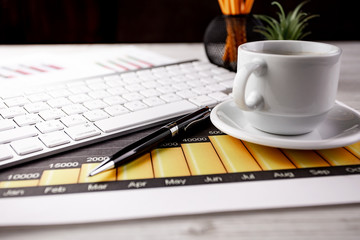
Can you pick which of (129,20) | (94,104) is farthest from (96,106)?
(129,20)

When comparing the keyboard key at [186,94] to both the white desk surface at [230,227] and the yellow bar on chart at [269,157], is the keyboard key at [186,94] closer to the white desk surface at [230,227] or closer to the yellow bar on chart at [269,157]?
the yellow bar on chart at [269,157]

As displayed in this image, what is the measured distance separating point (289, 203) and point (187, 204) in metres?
0.09

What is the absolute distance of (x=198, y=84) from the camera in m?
0.65

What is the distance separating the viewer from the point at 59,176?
358 millimetres

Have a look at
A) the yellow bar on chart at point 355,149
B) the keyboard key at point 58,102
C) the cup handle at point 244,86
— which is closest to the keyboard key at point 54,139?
the keyboard key at point 58,102

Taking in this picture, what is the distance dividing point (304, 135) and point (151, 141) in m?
0.20

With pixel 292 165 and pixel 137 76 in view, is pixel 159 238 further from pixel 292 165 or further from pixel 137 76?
pixel 137 76

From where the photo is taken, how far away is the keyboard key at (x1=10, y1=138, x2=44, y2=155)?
383 millimetres

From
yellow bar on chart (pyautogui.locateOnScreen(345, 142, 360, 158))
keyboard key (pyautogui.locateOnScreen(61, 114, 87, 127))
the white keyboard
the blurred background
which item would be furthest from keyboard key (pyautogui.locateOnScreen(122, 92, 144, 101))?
the blurred background

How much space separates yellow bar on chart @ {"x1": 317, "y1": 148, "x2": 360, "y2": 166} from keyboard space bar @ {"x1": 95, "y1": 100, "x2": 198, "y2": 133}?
0.66ft

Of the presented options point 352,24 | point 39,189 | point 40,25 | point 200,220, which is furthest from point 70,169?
point 352,24

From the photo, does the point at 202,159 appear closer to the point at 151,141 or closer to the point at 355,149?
the point at 151,141

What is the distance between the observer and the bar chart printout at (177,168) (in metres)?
0.34

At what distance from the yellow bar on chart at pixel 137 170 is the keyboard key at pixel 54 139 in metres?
0.09
